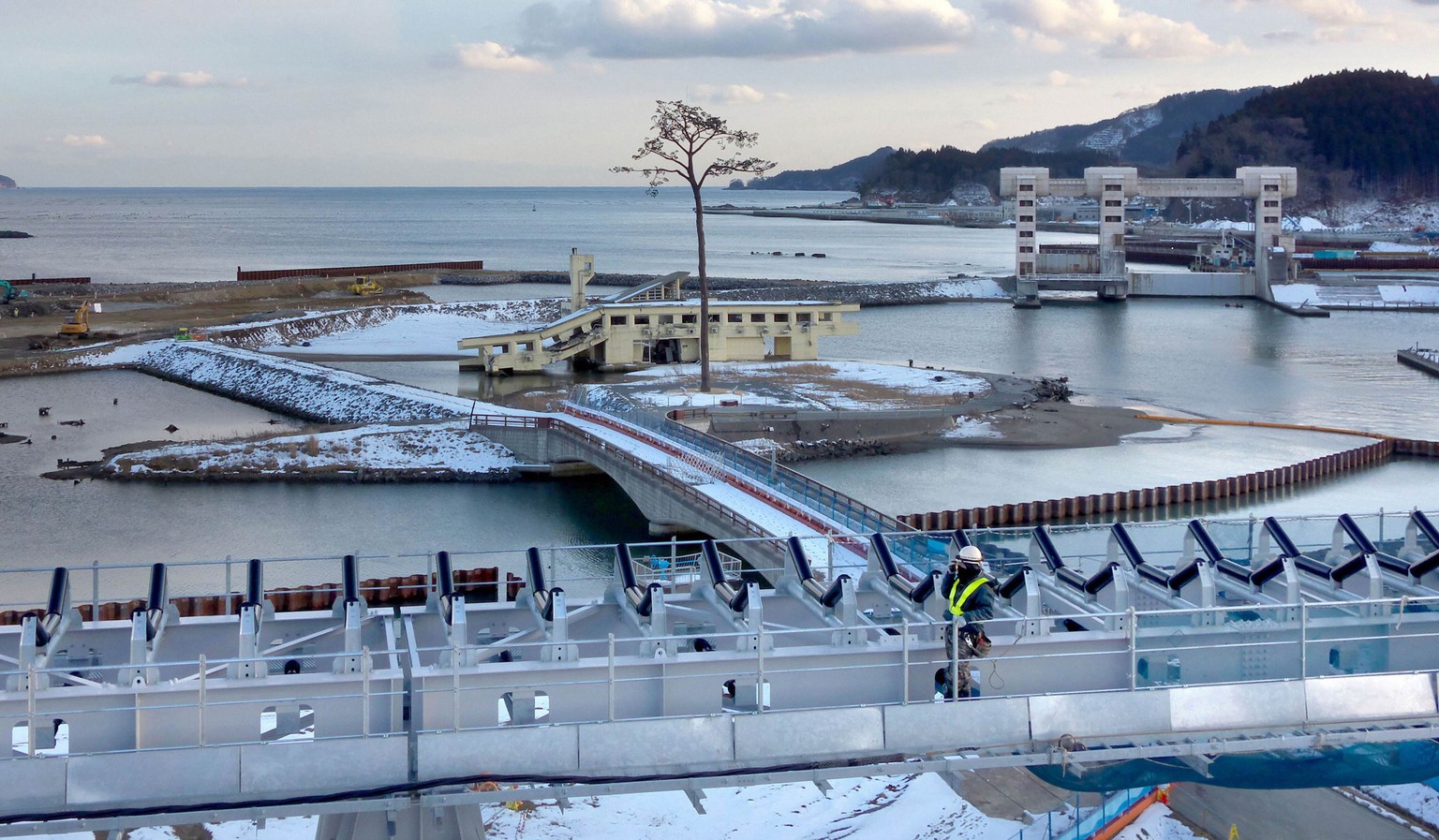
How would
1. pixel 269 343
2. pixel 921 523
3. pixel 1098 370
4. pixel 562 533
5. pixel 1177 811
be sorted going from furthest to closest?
1. pixel 269 343
2. pixel 1098 370
3. pixel 562 533
4. pixel 921 523
5. pixel 1177 811

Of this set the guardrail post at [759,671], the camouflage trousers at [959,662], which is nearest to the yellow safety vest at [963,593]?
A: the camouflage trousers at [959,662]

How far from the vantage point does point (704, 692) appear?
9.94 metres

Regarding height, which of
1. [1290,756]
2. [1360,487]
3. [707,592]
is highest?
[707,592]

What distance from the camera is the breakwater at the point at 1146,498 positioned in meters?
29.9

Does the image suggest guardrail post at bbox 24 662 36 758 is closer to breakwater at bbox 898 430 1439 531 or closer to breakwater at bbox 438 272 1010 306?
breakwater at bbox 898 430 1439 531

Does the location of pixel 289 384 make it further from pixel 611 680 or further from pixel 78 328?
pixel 611 680

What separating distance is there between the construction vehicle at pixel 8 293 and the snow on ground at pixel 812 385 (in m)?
48.8

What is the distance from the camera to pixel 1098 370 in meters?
56.7

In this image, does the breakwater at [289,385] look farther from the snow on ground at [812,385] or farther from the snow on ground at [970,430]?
the snow on ground at [970,430]

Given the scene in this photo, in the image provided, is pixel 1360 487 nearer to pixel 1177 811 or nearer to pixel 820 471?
pixel 820 471

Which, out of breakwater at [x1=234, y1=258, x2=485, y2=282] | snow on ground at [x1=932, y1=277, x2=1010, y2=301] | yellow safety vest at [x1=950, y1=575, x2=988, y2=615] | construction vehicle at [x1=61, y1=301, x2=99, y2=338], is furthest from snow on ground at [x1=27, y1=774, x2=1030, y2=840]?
breakwater at [x1=234, y1=258, x2=485, y2=282]

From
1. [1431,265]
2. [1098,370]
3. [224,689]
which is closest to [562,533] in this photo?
[224,689]

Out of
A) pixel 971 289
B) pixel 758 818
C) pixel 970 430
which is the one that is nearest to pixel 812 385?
pixel 970 430

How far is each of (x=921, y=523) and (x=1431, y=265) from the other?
9043cm
